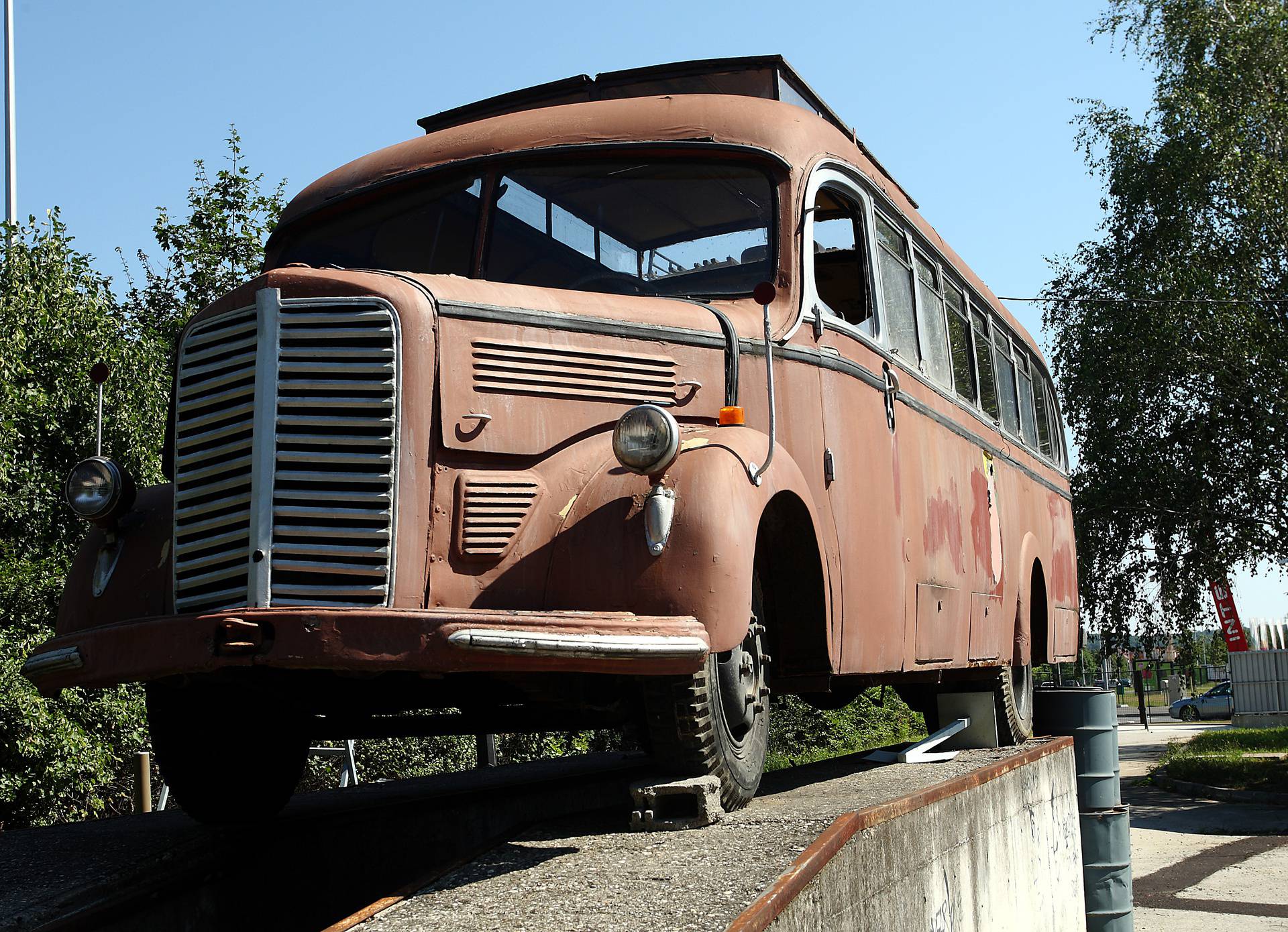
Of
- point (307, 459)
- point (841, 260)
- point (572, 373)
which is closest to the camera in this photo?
point (307, 459)

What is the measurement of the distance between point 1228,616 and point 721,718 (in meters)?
27.5

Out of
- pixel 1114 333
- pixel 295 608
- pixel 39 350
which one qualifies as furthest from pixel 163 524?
pixel 1114 333

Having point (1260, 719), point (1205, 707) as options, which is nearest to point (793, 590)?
point (1260, 719)

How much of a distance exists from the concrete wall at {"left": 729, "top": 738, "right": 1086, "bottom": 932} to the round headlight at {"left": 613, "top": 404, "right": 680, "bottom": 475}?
1305 millimetres

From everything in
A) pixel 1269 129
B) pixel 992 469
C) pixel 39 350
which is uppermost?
pixel 1269 129

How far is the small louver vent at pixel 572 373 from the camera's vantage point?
15.7 ft

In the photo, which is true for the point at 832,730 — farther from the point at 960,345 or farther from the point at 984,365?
the point at 960,345

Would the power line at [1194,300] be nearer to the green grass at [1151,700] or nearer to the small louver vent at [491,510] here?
the small louver vent at [491,510]

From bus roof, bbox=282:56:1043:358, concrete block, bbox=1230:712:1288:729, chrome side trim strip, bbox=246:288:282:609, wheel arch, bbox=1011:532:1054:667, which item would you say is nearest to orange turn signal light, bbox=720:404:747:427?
bus roof, bbox=282:56:1043:358

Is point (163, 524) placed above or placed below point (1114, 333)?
below

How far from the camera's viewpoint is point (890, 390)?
23.1 ft

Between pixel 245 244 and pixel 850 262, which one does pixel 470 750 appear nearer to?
pixel 245 244

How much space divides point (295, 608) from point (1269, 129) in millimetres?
25272

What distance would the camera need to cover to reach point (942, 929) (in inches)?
225
